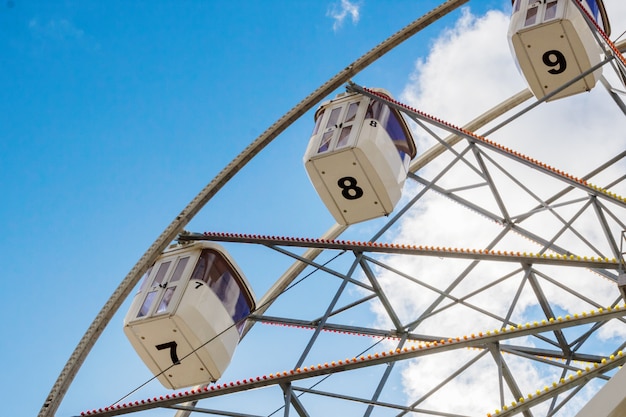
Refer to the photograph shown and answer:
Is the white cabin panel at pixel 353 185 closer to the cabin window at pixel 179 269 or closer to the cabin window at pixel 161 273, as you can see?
the cabin window at pixel 179 269

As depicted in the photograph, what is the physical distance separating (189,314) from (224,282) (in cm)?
118

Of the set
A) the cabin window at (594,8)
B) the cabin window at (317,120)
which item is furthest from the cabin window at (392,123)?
the cabin window at (594,8)

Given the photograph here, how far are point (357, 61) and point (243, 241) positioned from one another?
340 centimetres

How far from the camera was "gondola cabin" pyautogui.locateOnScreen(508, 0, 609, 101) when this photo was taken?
48.1 ft

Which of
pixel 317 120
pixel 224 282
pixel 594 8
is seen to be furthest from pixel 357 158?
pixel 594 8

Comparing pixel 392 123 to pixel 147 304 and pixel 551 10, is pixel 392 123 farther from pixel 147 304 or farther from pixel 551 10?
pixel 147 304

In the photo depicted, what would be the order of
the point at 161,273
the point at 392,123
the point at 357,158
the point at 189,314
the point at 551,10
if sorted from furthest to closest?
1. the point at 392,123
2. the point at 551,10
3. the point at 161,273
4. the point at 357,158
5. the point at 189,314

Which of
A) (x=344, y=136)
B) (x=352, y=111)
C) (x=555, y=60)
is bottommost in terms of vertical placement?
(x=344, y=136)

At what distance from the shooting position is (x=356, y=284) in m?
14.6

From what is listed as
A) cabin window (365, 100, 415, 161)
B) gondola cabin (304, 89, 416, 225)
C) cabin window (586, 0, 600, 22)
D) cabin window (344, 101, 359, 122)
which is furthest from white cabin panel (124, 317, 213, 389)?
cabin window (586, 0, 600, 22)

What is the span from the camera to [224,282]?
563 inches

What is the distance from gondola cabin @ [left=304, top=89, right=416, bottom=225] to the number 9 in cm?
263

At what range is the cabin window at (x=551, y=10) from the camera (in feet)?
48.1

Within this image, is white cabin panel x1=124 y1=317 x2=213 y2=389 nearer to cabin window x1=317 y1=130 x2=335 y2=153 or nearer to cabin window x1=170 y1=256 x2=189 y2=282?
cabin window x1=170 y1=256 x2=189 y2=282
